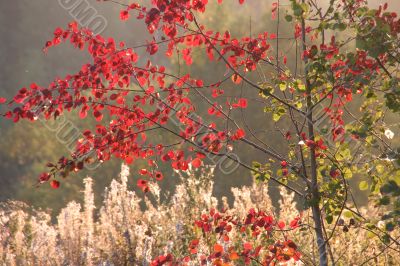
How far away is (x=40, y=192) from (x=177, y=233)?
1083 centimetres

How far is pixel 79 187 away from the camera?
49.6 feet

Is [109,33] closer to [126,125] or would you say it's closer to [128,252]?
[128,252]

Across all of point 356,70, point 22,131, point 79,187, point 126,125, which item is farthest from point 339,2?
point 22,131

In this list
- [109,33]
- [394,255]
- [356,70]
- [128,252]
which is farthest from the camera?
[109,33]

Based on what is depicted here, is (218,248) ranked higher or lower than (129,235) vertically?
lower

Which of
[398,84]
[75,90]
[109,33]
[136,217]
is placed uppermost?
[109,33]

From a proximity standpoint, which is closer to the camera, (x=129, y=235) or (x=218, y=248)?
(x=218, y=248)

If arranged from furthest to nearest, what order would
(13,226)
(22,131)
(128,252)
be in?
(22,131) < (13,226) < (128,252)

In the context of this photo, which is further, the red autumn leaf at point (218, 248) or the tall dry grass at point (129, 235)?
the tall dry grass at point (129, 235)

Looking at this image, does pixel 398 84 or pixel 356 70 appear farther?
pixel 356 70

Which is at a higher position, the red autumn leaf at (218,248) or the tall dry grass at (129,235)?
the tall dry grass at (129,235)

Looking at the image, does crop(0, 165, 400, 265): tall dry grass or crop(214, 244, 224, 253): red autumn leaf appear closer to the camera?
crop(214, 244, 224, 253): red autumn leaf

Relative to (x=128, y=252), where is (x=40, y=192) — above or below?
above

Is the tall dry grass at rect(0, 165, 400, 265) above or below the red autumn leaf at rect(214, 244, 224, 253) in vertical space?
above
